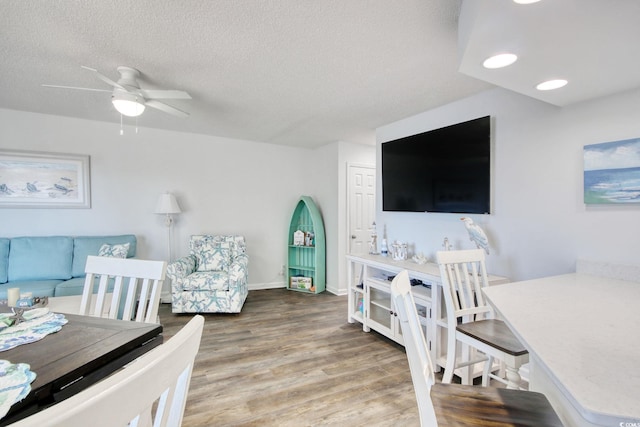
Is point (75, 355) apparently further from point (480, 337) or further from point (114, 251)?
point (114, 251)

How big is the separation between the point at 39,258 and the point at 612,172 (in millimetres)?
5128

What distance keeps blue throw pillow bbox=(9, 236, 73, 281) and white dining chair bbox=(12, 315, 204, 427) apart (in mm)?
3741

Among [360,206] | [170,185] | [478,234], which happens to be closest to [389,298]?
[478,234]

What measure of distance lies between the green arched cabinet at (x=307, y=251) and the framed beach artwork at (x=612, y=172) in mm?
3343

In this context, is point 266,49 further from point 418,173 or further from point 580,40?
point 418,173

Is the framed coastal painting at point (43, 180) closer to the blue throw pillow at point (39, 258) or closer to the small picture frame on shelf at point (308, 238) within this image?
the blue throw pillow at point (39, 258)

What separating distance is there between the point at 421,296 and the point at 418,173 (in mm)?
1284

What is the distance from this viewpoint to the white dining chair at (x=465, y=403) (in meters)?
0.89

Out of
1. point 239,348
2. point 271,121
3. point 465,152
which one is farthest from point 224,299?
point 465,152

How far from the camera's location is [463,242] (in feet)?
9.14

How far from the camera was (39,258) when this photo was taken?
3.27m

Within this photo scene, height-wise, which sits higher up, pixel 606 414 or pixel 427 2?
pixel 427 2

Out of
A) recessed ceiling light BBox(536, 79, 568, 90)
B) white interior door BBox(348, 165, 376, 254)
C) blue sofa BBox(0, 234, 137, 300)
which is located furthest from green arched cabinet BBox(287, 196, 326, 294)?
recessed ceiling light BBox(536, 79, 568, 90)

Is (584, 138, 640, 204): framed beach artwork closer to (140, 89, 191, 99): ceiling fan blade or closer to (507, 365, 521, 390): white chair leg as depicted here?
(507, 365, 521, 390): white chair leg
